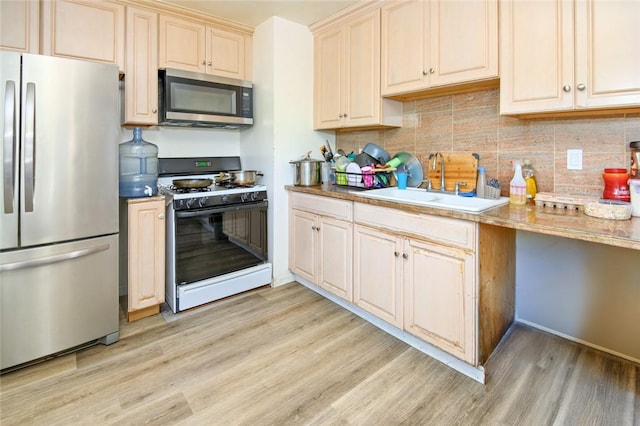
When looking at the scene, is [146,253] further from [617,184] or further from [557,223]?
[617,184]

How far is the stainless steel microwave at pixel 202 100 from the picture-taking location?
2615 mm

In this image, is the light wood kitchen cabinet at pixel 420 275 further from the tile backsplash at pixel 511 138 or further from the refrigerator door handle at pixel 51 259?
the refrigerator door handle at pixel 51 259

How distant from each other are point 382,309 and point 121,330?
5.82ft

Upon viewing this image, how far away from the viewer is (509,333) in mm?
2158

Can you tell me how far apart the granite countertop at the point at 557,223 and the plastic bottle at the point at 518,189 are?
0.06m

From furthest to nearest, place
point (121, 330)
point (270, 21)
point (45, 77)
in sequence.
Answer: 1. point (270, 21)
2. point (121, 330)
3. point (45, 77)

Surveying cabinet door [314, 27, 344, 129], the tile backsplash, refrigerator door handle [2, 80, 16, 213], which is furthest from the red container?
refrigerator door handle [2, 80, 16, 213]

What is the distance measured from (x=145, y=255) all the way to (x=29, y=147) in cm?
94

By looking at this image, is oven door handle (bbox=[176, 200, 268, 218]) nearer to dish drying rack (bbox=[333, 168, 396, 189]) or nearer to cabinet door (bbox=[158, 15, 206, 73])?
dish drying rack (bbox=[333, 168, 396, 189])

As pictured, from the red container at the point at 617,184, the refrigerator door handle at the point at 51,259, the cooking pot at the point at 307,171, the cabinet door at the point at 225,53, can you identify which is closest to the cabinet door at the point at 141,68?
the cabinet door at the point at 225,53

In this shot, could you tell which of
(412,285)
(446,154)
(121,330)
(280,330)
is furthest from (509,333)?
(121,330)

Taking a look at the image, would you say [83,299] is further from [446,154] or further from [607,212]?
[607,212]

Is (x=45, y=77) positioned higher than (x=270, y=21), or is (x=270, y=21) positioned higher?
(x=270, y=21)

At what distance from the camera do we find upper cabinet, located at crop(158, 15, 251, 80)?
2645mm
